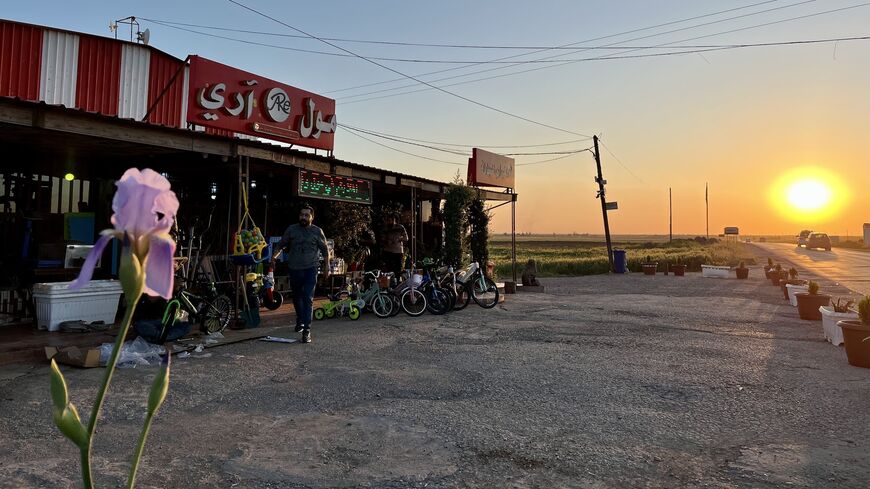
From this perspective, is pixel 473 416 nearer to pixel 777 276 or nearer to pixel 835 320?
pixel 835 320

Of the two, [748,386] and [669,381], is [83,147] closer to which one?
[669,381]

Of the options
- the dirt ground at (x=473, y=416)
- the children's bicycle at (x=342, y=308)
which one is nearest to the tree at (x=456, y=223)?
the children's bicycle at (x=342, y=308)

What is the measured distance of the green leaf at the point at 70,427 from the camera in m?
0.85

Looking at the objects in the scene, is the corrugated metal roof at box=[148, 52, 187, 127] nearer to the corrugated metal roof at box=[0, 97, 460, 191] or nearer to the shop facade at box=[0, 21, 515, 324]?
the shop facade at box=[0, 21, 515, 324]

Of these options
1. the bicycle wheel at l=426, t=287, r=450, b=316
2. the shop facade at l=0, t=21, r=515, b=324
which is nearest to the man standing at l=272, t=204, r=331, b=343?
the shop facade at l=0, t=21, r=515, b=324

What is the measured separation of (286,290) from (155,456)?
855 cm

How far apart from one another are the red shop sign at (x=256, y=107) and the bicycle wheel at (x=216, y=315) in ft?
12.3

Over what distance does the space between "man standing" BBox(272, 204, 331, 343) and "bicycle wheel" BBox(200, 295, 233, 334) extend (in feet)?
3.90

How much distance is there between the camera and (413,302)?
1079 cm

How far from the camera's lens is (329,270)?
12.6 metres

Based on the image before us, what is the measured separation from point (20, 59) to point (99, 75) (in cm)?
158

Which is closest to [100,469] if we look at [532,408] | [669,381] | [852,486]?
[532,408]

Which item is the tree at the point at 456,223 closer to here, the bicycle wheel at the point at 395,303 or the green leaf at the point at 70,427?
the bicycle wheel at the point at 395,303

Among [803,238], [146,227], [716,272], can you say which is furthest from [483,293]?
[803,238]
